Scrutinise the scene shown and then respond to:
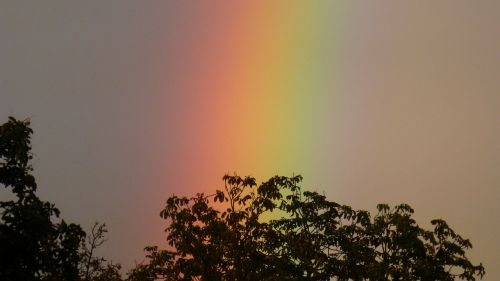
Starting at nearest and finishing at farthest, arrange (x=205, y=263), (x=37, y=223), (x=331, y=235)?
(x=37, y=223)
(x=205, y=263)
(x=331, y=235)

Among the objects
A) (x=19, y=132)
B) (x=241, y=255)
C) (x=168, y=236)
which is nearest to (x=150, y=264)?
(x=168, y=236)

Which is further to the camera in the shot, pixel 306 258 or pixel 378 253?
pixel 378 253

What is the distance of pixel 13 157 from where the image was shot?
10.2 meters

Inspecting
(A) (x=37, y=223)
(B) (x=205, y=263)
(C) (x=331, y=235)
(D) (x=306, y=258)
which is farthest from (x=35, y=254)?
(C) (x=331, y=235)

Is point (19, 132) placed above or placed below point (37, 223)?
above

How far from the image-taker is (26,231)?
964cm

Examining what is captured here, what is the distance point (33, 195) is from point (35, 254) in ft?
3.67

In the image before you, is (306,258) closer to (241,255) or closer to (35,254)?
(241,255)

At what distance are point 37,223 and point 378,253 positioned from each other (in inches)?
497

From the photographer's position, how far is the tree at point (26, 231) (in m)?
9.55

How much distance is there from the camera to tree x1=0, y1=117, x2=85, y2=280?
31.3ft

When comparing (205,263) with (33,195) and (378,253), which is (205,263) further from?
(33,195)

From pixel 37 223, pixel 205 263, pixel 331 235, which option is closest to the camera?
pixel 37 223

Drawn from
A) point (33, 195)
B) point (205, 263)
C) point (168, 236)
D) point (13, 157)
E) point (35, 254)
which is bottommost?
point (35, 254)
